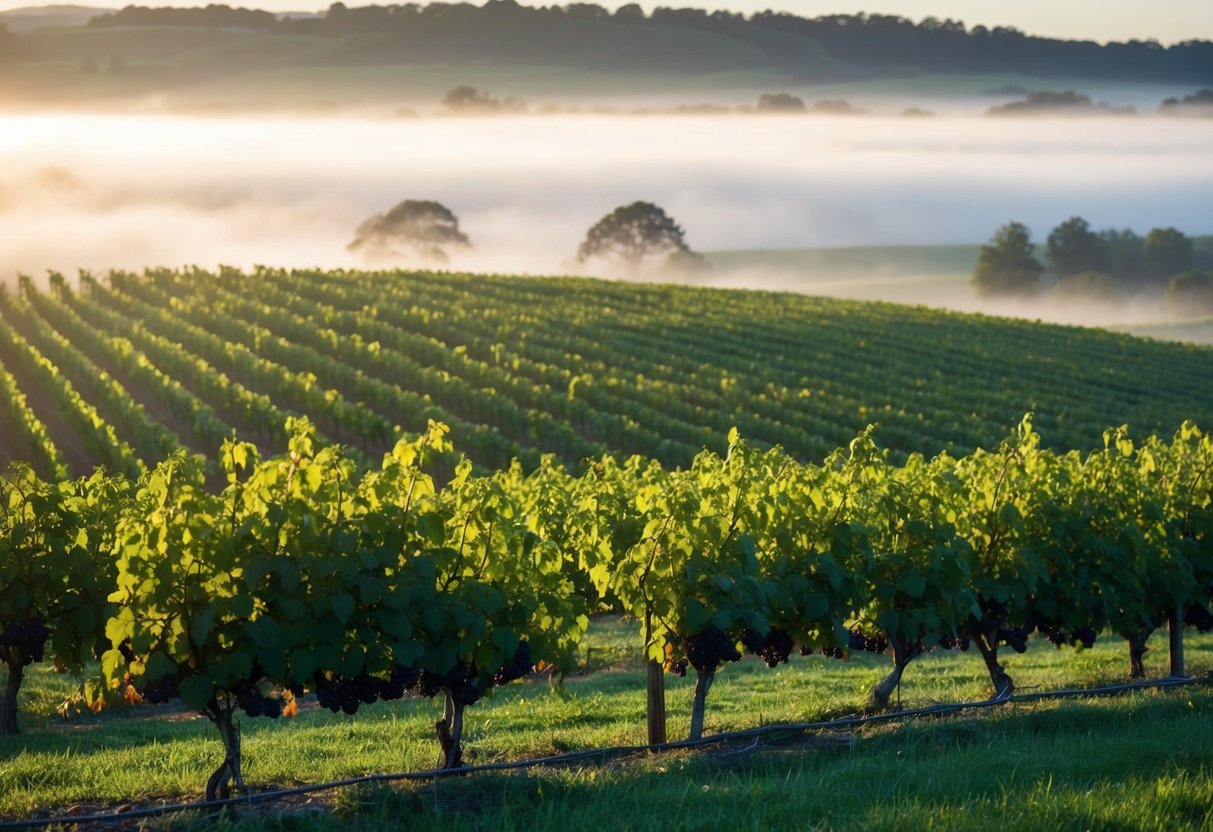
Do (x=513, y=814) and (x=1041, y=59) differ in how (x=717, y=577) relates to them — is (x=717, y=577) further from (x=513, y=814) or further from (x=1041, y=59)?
(x=1041, y=59)

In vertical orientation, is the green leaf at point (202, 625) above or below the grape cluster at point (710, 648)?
above

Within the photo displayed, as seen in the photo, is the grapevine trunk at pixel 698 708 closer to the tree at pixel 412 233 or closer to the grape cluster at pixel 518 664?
the grape cluster at pixel 518 664

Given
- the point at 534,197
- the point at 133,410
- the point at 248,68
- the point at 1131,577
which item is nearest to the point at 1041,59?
the point at 534,197

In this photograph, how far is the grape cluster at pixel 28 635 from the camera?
36.8ft

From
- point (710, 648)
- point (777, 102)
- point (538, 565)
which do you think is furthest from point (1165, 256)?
point (538, 565)

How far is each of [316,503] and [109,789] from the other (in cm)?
266

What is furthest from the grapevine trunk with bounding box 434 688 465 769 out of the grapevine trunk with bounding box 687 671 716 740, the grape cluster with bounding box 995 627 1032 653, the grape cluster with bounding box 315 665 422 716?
the grape cluster with bounding box 995 627 1032 653

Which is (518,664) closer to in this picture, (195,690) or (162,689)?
(195,690)

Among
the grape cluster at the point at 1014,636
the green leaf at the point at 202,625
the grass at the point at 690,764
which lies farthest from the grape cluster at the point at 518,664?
the grape cluster at the point at 1014,636

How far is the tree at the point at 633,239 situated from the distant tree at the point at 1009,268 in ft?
77.8

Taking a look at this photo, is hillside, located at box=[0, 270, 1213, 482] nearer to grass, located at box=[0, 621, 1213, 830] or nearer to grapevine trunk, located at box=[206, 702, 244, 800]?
grass, located at box=[0, 621, 1213, 830]

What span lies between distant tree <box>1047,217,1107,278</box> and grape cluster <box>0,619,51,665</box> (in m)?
107

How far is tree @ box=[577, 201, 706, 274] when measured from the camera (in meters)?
102

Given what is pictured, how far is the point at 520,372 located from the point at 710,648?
101 ft
